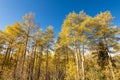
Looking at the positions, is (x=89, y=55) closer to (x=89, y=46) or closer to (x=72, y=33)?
(x=89, y=46)

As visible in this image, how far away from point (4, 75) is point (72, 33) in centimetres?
946

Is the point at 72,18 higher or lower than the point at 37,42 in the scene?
higher

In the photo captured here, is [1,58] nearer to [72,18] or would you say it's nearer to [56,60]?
[56,60]

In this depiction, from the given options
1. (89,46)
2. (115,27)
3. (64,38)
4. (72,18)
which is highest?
(72,18)

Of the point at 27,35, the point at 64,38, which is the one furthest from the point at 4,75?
the point at 64,38

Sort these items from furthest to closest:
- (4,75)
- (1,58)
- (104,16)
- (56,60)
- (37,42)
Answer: (56,60)
(1,58)
(37,42)
(104,16)
(4,75)

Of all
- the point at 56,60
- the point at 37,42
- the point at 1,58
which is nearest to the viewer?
the point at 37,42

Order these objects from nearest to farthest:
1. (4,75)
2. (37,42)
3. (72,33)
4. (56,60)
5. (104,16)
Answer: (4,75) → (72,33) → (104,16) → (37,42) → (56,60)

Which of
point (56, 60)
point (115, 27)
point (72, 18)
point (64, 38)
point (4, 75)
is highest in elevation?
point (72, 18)

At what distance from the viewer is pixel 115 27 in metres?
13.8

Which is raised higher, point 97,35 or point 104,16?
point 104,16

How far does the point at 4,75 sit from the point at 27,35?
536 centimetres

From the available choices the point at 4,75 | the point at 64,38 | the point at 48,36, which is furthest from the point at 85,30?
the point at 4,75

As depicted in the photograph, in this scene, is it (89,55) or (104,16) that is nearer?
(104,16)
